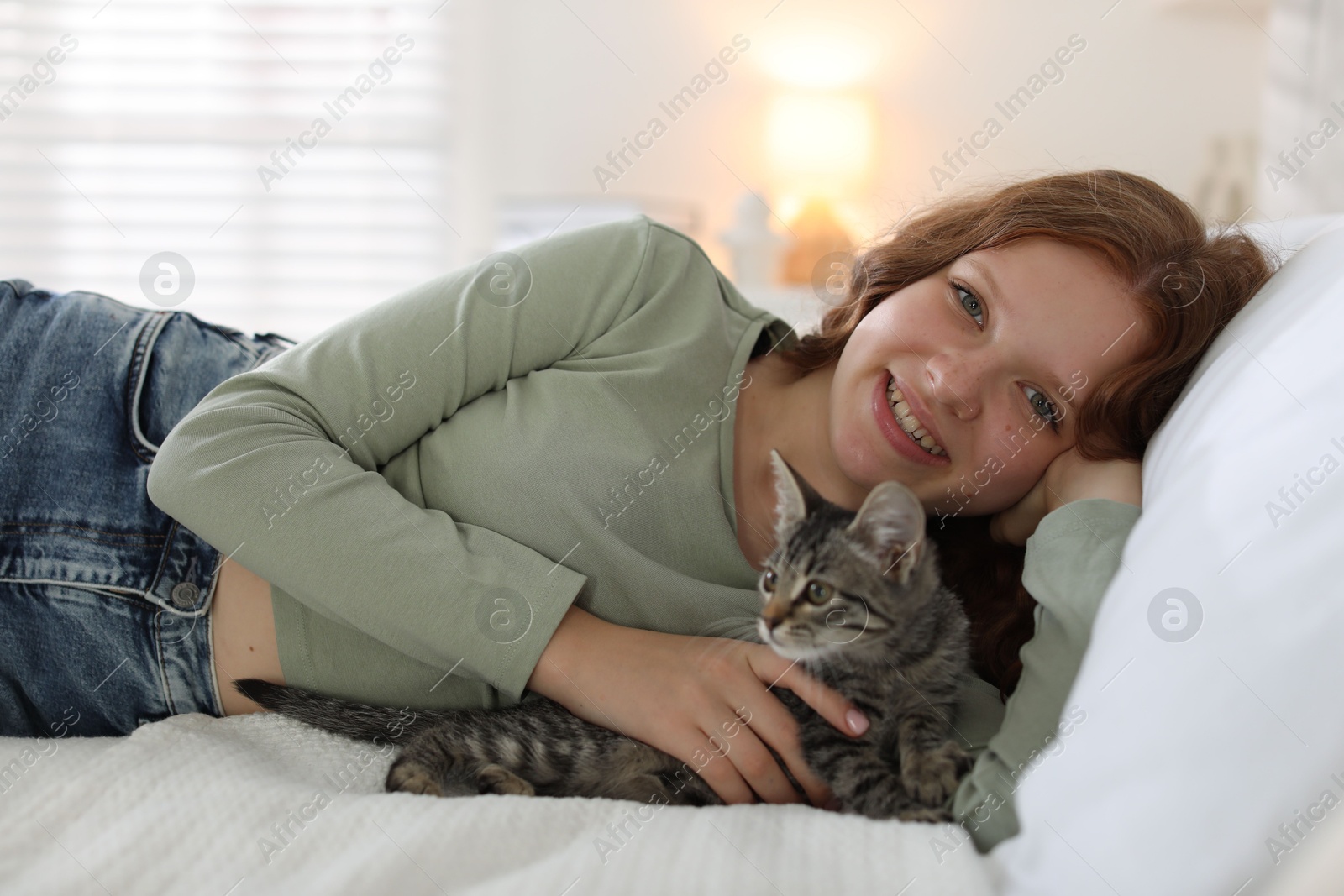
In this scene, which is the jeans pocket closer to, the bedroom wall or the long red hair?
the long red hair

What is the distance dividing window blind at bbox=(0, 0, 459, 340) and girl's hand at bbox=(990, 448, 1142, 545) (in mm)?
2869

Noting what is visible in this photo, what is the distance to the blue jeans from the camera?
1.09m

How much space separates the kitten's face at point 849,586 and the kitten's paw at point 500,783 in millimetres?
320

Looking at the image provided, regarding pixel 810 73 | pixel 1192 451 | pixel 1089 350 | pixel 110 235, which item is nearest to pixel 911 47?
pixel 810 73

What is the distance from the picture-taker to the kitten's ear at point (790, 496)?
3.33 feet

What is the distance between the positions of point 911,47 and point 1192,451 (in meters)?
2.92

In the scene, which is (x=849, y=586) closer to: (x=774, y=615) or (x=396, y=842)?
(x=774, y=615)

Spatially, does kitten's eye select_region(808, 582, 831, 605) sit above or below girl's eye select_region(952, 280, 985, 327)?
below

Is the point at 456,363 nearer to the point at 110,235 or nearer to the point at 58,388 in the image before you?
the point at 58,388

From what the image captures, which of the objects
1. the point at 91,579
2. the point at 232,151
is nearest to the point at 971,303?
the point at 91,579

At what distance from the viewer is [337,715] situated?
108 centimetres

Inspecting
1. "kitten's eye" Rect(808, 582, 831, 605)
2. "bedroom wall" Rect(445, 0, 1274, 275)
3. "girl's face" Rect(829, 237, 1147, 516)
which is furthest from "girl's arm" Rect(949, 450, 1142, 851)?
"bedroom wall" Rect(445, 0, 1274, 275)

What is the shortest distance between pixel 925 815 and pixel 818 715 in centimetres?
16

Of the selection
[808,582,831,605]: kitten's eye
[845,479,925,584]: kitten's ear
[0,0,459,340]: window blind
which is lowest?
[0,0,459,340]: window blind
